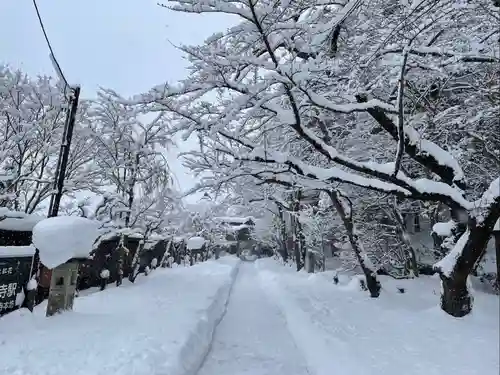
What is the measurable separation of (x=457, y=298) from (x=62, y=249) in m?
7.64

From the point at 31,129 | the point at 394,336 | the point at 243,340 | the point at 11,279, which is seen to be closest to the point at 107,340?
the point at 11,279

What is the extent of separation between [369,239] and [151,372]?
15.3m

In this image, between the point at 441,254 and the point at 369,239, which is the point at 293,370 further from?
the point at 369,239

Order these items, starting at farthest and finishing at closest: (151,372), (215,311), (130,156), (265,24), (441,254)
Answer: (130,156)
(441,254)
(215,311)
(265,24)
(151,372)

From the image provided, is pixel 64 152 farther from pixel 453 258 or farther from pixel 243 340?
pixel 453 258

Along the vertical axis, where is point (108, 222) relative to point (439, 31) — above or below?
below

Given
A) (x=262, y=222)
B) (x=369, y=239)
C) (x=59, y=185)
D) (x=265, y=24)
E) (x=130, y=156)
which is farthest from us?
(x=262, y=222)

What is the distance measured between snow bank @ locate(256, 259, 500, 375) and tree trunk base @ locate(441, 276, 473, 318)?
171mm

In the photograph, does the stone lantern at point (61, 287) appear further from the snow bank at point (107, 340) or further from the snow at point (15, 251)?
the snow at point (15, 251)

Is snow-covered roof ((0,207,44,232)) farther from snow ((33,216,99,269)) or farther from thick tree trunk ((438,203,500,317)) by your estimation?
thick tree trunk ((438,203,500,317))

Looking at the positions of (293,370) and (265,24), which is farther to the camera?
(265,24)

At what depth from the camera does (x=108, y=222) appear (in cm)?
1189

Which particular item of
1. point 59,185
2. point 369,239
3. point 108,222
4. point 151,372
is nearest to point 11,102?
point 108,222

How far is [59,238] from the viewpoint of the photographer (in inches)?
263
